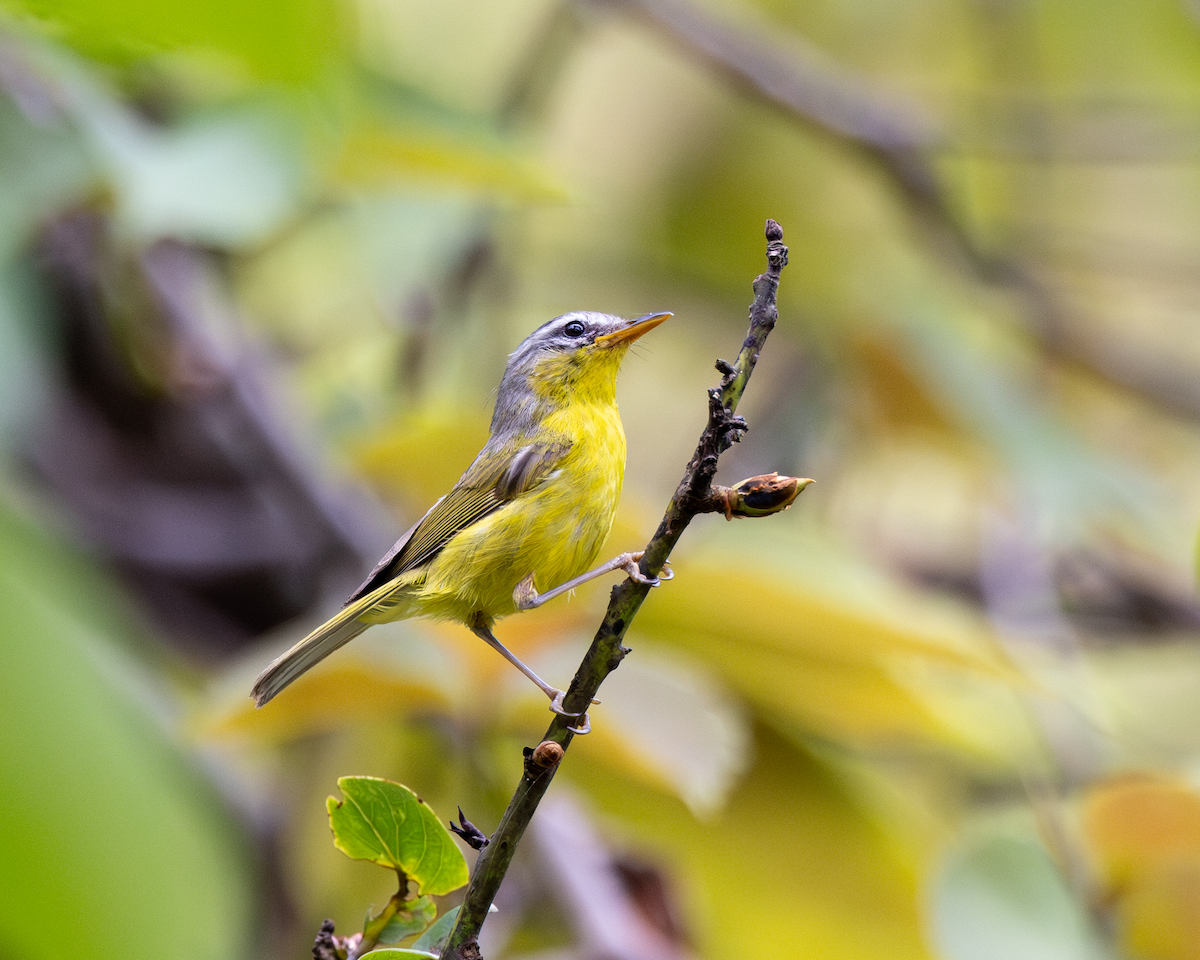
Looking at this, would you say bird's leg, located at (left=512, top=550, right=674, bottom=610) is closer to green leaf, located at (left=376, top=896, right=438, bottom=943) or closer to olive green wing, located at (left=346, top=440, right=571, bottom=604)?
olive green wing, located at (left=346, top=440, right=571, bottom=604)

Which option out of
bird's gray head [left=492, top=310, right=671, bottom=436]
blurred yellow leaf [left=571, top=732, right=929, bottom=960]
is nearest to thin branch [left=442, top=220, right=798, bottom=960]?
bird's gray head [left=492, top=310, right=671, bottom=436]

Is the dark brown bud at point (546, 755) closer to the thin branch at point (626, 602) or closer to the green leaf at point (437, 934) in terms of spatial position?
the thin branch at point (626, 602)

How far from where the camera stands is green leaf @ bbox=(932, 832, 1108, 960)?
177cm

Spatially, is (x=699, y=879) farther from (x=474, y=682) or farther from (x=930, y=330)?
(x=930, y=330)

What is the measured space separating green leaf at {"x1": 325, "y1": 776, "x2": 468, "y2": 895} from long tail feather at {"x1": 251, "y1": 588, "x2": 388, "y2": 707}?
0.41 meters

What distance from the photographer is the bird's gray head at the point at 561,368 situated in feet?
5.98

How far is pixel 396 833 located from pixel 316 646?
0.56 meters

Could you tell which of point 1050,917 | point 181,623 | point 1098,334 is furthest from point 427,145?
point 1098,334

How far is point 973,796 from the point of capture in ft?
10.3

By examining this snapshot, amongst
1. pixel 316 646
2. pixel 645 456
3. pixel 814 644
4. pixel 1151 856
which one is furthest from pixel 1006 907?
pixel 645 456

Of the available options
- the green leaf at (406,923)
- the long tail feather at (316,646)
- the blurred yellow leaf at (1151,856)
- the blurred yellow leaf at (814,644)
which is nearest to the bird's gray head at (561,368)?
the long tail feather at (316,646)

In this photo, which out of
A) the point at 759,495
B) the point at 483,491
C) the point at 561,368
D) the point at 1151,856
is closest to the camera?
the point at 759,495

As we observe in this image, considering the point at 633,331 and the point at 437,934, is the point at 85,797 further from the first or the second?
the point at 633,331

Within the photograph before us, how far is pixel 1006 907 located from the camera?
74.0 inches
